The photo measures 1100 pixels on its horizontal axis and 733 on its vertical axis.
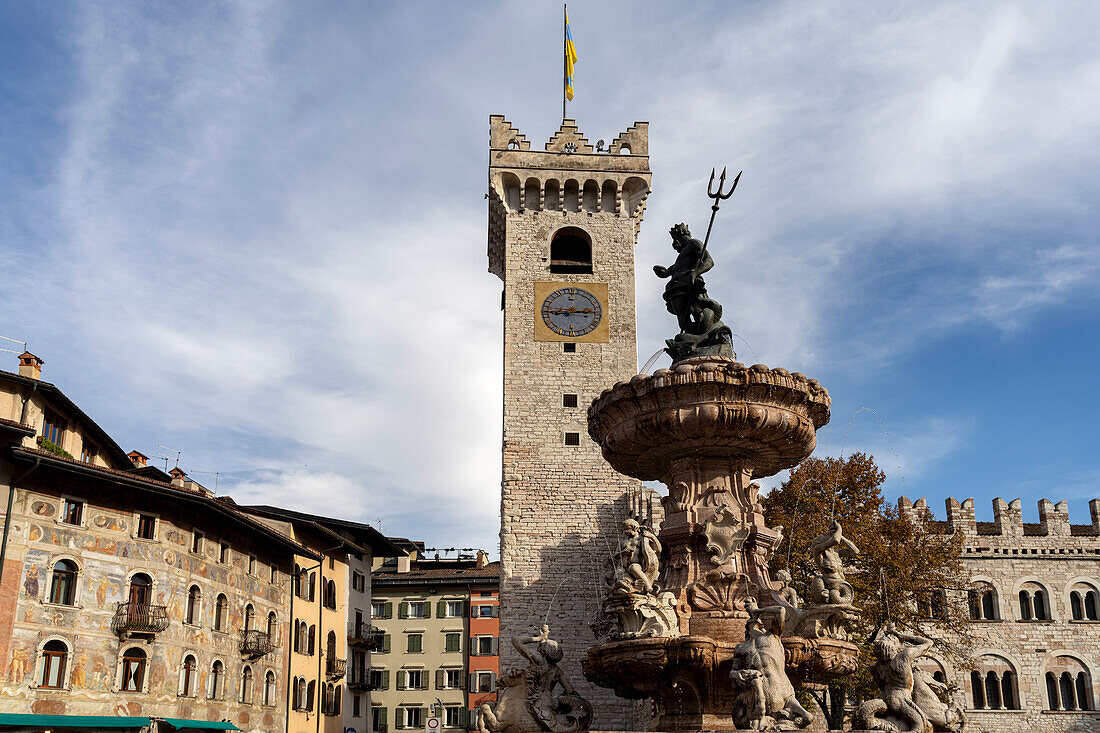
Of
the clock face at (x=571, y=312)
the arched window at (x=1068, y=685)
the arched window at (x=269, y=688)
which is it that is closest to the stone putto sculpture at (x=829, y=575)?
the arched window at (x=269, y=688)

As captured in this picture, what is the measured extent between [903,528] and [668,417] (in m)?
19.1

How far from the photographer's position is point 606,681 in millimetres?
12484

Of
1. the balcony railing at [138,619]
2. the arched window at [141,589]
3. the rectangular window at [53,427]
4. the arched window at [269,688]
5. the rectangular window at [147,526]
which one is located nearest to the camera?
the balcony railing at [138,619]

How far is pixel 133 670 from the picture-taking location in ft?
84.8

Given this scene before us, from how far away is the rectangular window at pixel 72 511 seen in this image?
82.1ft

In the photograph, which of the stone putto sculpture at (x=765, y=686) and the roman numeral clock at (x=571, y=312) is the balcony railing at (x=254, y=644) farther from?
the stone putto sculpture at (x=765, y=686)

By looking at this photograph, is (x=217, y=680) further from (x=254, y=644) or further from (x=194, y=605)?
(x=194, y=605)

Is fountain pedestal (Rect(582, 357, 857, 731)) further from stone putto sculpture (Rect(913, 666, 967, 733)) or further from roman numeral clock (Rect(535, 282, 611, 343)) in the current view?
roman numeral clock (Rect(535, 282, 611, 343))

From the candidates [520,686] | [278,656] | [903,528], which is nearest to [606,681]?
[520,686]

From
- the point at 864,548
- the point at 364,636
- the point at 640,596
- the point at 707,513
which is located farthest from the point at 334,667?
the point at 640,596

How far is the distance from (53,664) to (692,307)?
59.2 ft

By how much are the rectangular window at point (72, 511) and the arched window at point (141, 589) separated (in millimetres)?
2141

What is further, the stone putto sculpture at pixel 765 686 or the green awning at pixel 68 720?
the green awning at pixel 68 720

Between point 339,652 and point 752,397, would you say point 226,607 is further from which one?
point 752,397
